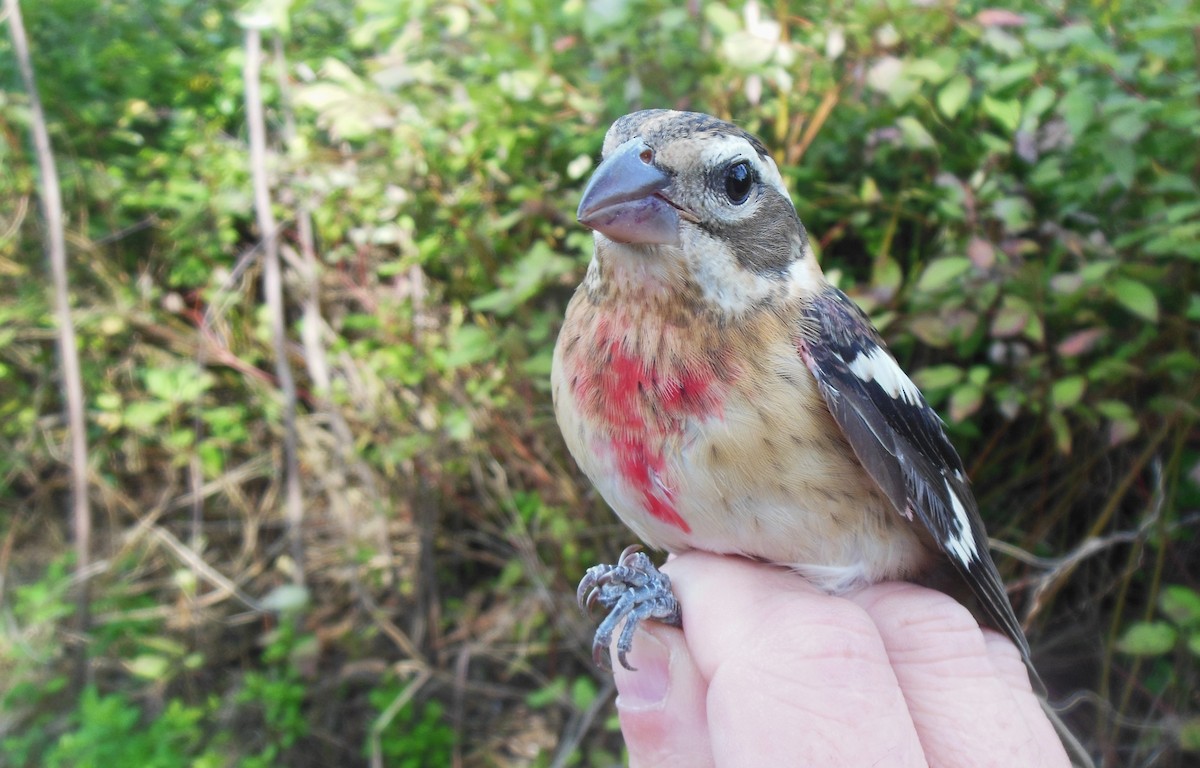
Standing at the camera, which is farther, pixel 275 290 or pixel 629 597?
pixel 275 290

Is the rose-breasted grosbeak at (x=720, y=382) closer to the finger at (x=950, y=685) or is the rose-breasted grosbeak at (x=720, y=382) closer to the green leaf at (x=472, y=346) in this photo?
the finger at (x=950, y=685)

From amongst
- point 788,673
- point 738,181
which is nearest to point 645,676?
point 788,673

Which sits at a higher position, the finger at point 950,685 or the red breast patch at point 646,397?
the red breast patch at point 646,397

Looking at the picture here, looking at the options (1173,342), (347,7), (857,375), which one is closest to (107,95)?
(347,7)

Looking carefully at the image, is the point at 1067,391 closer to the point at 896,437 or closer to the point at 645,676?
the point at 896,437

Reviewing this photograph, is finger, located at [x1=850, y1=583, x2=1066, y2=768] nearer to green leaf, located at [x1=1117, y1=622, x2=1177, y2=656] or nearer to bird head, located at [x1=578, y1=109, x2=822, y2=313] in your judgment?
green leaf, located at [x1=1117, y1=622, x2=1177, y2=656]

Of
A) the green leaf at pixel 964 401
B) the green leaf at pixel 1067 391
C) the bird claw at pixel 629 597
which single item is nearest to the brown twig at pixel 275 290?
the bird claw at pixel 629 597

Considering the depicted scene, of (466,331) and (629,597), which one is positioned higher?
(466,331)
